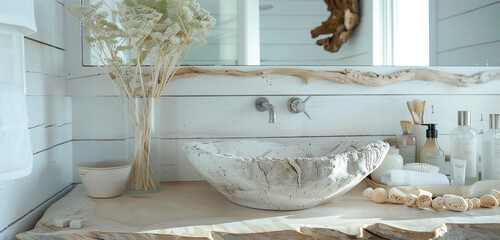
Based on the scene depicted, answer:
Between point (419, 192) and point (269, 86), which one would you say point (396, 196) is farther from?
point (269, 86)

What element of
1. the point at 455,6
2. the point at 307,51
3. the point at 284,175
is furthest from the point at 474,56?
the point at 284,175

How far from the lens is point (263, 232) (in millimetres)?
896

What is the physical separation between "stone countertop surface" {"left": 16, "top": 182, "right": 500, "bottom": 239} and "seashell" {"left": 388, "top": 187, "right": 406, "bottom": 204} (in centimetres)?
2

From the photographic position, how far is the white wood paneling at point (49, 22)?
44.4 inches

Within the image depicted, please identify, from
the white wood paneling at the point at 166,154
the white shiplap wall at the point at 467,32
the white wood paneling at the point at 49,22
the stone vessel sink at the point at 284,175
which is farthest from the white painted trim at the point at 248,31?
the white shiplap wall at the point at 467,32

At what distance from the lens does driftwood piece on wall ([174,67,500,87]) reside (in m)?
1.43

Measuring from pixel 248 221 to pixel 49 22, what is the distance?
0.81 m

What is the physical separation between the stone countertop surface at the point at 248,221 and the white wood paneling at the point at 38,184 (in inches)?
2.2

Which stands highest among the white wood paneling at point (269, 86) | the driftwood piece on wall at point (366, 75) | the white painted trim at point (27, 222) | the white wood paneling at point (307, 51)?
the white wood paneling at point (307, 51)

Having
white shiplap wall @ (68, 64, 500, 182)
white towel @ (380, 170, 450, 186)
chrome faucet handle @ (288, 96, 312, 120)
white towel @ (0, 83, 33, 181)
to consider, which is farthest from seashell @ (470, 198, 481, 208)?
white towel @ (0, 83, 33, 181)

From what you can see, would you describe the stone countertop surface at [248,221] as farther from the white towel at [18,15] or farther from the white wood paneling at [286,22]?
the white wood paneling at [286,22]

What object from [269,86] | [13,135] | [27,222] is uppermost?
[269,86]

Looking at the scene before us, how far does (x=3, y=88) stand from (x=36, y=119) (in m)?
0.37

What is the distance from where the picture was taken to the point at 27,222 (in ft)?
3.37
